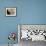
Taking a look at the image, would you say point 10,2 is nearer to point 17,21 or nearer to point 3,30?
point 17,21

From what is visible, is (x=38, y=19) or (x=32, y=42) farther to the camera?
(x=38, y=19)

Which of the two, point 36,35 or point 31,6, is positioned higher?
point 31,6

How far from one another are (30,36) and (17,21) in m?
0.73

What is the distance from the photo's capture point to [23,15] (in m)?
4.56

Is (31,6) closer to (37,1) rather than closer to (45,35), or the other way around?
(37,1)

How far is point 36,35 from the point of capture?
433 cm

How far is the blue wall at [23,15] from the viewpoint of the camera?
455 centimetres

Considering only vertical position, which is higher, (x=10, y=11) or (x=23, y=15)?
(x=10, y=11)

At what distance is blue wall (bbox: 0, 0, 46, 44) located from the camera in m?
4.55

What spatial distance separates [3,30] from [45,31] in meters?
1.50

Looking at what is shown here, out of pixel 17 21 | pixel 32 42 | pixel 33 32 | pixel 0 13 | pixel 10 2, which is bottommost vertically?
pixel 32 42

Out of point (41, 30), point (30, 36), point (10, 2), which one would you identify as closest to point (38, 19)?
point (41, 30)

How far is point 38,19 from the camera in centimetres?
456

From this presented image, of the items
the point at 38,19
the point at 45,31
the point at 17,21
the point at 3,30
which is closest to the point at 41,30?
the point at 45,31
